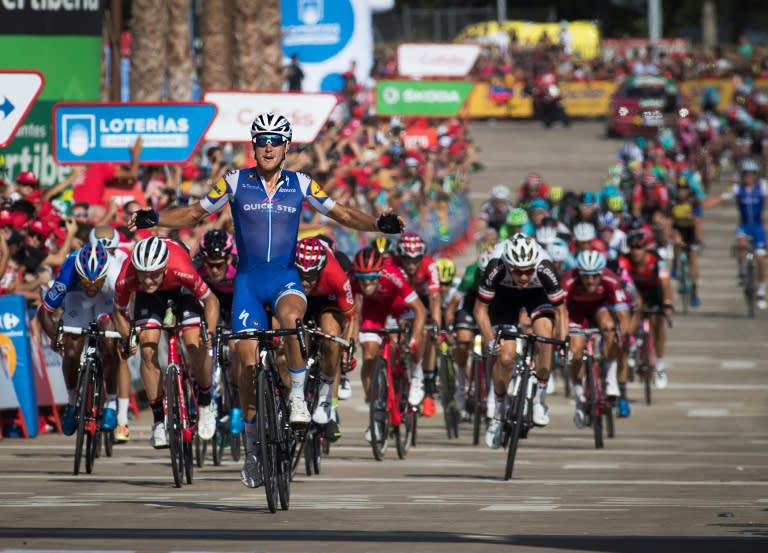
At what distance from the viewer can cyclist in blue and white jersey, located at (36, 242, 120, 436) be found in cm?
1373

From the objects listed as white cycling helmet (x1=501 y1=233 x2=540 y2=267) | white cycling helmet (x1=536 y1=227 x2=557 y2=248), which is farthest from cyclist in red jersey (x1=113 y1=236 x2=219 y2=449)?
white cycling helmet (x1=536 y1=227 x2=557 y2=248)

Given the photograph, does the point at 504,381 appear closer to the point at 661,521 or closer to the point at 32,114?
the point at 661,521

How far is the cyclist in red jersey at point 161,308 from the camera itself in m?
12.9

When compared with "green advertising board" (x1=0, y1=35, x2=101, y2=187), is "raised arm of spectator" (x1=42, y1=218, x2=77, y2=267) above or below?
below

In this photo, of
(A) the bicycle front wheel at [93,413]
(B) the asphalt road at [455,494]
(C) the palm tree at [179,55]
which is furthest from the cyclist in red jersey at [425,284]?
(C) the palm tree at [179,55]

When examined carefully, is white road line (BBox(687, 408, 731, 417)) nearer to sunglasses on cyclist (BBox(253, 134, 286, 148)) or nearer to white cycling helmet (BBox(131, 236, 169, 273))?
white cycling helmet (BBox(131, 236, 169, 273))

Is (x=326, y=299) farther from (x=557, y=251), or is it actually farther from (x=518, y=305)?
(x=557, y=251)

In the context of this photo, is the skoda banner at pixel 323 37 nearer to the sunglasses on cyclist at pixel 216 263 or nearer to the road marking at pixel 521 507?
the sunglasses on cyclist at pixel 216 263

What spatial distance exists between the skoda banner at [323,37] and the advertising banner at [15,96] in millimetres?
22814

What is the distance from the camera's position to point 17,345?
54.6ft

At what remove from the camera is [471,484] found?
13.7 meters

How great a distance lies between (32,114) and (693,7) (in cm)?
6916

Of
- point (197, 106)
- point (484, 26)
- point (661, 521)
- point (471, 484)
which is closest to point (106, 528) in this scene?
point (661, 521)

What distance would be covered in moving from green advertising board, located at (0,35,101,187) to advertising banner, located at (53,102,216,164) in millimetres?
1719
